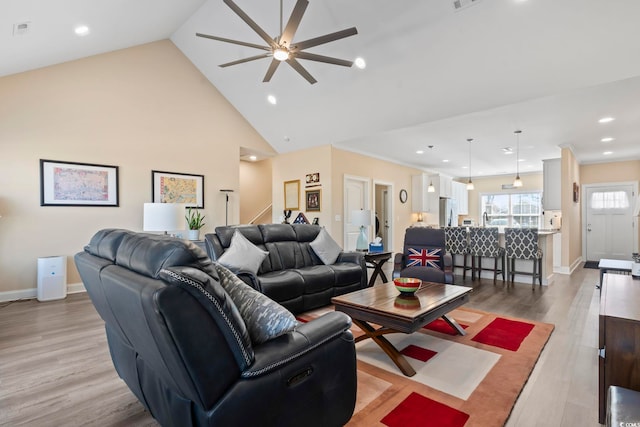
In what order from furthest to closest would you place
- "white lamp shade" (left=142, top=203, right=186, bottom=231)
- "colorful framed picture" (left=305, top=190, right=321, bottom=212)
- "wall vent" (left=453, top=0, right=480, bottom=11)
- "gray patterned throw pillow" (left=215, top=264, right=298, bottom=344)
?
"colorful framed picture" (left=305, top=190, right=321, bottom=212)
"white lamp shade" (left=142, top=203, right=186, bottom=231)
"wall vent" (left=453, top=0, right=480, bottom=11)
"gray patterned throw pillow" (left=215, top=264, right=298, bottom=344)

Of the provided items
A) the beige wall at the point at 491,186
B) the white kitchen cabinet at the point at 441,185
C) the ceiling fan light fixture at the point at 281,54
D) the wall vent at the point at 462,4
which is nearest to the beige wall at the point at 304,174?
the ceiling fan light fixture at the point at 281,54

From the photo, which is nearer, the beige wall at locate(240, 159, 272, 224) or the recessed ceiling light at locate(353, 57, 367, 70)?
the recessed ceiling light at locate(353, 57, 367, 70)

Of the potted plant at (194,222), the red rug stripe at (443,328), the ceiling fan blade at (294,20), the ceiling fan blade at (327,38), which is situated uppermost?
the ceiling fan blade at (294,20)

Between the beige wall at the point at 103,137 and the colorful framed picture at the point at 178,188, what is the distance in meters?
0.12

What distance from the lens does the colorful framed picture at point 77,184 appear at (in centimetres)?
444

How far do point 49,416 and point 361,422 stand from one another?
70.5 inches

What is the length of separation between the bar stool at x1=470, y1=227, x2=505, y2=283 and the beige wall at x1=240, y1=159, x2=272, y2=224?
544 centimetres

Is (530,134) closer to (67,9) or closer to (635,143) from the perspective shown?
(635,143)

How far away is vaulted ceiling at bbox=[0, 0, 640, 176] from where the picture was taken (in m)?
3.13

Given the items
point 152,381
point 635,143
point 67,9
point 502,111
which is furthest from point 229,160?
point 635,143

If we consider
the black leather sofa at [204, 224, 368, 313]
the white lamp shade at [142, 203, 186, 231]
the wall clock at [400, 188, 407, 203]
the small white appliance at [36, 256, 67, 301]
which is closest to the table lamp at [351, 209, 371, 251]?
the black leather sofa at [204, 224, 368, 313]

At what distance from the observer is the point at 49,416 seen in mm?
1747

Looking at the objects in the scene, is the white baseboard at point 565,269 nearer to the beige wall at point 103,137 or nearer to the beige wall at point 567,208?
the beige wall at point 567,208

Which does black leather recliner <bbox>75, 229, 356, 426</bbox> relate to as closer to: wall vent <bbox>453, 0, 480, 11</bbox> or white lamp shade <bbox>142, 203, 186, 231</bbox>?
white lamp shade <bbox>142, 203, 186, 231</bbox>
